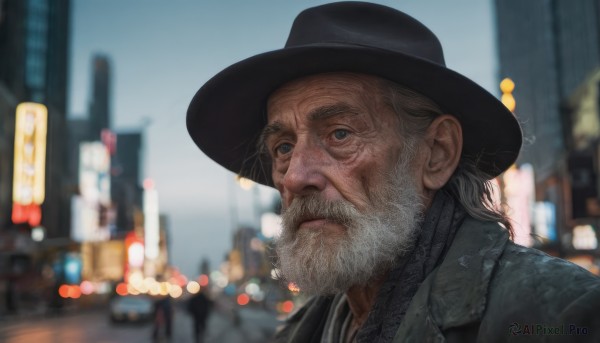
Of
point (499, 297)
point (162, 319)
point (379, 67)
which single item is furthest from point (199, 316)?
point (499, 297)

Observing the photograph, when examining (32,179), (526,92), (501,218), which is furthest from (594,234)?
(526,92)

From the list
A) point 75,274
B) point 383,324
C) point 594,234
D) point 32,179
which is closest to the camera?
point 383,324

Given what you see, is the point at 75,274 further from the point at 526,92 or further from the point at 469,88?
the point at 469,88

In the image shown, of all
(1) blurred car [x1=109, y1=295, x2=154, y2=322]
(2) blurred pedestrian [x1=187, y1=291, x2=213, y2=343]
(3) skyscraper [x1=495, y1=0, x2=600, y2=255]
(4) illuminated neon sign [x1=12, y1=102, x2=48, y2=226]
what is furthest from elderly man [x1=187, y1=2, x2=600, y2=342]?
(4) illuminated neon sign [x1=12, y1=102, x2=48, y2=226]

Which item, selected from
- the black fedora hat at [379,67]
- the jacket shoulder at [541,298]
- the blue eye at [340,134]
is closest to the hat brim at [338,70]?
the black fedora hat at [379,67]

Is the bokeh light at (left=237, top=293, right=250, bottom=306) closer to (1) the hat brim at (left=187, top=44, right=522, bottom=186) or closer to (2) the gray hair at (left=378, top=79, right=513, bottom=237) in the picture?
(1) the hat brim at (left=187, top=44, right=522, bottom=186)

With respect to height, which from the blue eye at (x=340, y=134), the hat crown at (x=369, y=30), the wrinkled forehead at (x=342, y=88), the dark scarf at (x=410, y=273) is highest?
the hat crown at (x=369, y=30)

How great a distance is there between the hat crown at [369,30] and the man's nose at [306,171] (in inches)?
14.5

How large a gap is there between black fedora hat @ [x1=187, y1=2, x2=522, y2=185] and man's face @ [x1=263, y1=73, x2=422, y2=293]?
0.39 ft

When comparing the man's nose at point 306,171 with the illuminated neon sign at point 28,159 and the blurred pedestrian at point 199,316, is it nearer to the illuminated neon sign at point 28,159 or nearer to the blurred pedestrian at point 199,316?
the blurred pedestrian at point 199,316

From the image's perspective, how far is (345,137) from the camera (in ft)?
7.82

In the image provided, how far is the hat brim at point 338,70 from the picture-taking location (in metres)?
2.31

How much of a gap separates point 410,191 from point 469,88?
1.31 ft

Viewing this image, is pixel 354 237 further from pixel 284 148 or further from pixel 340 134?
pixel 284 148
